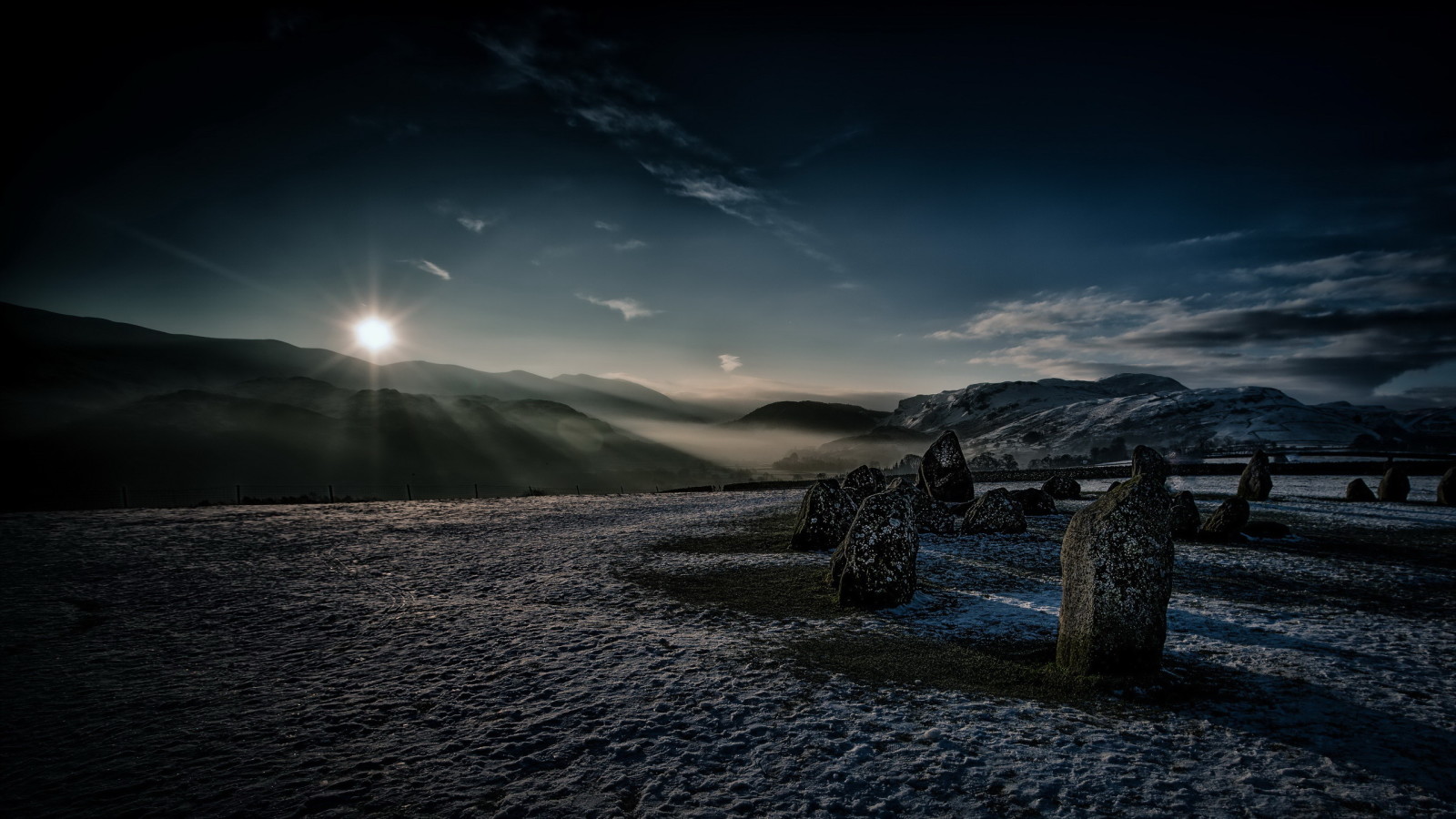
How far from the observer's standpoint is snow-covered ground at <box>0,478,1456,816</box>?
16.3ft

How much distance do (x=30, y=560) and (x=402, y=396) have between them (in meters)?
197

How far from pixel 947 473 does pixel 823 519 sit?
12.5 m

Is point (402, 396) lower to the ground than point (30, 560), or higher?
higher

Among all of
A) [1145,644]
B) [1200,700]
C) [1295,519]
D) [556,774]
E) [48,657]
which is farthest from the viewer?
[1295,519]

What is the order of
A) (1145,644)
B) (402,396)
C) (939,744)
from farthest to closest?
(402,396) < (1145,644) < (939,744)

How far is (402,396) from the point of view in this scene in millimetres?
188500

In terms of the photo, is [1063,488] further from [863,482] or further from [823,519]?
[823,519]

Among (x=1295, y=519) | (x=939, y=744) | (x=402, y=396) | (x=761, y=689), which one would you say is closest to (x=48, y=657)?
(x=761, y=689)

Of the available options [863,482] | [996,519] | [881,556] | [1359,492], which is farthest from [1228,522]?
[1359,492]

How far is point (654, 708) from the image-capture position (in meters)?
6.61

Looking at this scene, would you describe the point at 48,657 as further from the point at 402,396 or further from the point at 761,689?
the point at 402,396

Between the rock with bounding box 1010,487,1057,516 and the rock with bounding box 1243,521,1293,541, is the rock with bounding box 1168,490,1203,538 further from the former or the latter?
the rock with bounding box 1010,487,1057,516

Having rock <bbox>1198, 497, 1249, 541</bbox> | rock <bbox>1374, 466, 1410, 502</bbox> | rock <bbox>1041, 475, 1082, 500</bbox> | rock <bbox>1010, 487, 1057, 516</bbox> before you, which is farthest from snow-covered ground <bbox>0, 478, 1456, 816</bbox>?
rock <bbox>1374, 466, 1410, 502</bbox>

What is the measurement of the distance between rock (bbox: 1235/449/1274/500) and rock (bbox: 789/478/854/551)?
25.3 meters
